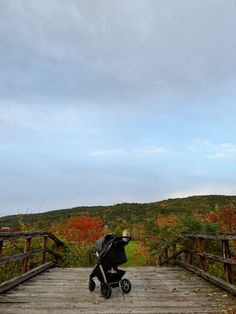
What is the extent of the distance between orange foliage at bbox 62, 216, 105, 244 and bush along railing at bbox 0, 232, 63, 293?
277cm

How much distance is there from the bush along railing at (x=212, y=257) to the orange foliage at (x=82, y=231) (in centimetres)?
395

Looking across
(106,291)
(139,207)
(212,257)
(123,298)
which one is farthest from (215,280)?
(139,207)

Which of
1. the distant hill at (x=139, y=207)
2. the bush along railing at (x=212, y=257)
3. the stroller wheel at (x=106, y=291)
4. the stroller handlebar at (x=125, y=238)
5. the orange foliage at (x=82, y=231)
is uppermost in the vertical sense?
the distant hill at (x=139, y=207)

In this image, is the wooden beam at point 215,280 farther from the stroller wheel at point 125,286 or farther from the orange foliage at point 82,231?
the orange foliage at point 82,231

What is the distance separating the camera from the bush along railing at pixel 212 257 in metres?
7.11

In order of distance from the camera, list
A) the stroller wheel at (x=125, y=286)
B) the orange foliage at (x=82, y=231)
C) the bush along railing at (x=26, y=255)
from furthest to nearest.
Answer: the orange foliage at (x=82, y=231) → the bush along railing at (x=26, y=255) → the stroller wheel at (x=125, y=286)

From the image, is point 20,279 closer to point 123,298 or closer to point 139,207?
point 123,298

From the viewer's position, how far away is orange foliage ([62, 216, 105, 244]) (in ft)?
53.1

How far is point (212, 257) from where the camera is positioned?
7.86 m

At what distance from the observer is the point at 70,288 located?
25.2ft

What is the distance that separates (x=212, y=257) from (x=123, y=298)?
247cm

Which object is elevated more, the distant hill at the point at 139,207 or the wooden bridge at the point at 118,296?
the distant hill at the point at 139,207

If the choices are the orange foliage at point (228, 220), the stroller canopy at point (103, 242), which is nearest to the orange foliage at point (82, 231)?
the orange foliage at point (228, 220)

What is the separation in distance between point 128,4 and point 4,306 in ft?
31.6
